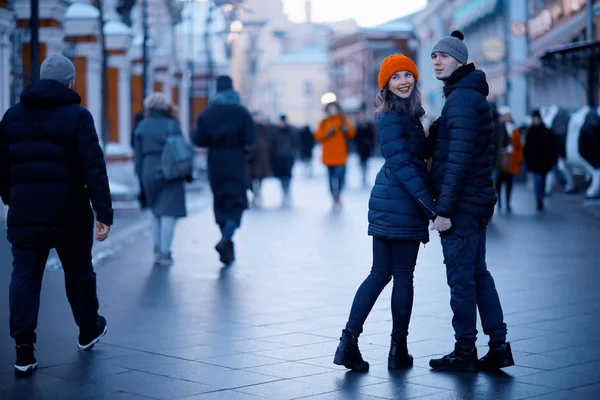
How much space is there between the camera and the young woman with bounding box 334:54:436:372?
762 centimetres

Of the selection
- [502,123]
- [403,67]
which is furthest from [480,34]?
[403,67]

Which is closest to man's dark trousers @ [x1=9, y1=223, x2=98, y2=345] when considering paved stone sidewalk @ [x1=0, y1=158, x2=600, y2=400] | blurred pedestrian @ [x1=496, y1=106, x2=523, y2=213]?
paved stone sidewalk @ [x1=0, y1=158, x2=600, y2=400]

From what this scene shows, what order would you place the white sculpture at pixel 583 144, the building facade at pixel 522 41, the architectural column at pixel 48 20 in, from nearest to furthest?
the architectural column at pixel 48 20 < the white sculpture at pixel 583 144 < the building facade at pixel 522 41

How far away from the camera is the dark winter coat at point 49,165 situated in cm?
791

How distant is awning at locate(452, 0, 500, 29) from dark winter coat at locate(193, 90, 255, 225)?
48.4 metres

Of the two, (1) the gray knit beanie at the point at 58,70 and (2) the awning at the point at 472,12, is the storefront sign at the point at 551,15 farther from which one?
(1) the gray knit beanie at the point at 58,70

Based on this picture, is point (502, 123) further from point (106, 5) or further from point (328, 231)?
point (106, 5)

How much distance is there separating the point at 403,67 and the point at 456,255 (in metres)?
1.08

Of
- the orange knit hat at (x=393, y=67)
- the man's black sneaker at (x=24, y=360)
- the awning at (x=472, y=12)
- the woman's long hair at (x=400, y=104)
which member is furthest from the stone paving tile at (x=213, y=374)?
the awning at (x=472, y=12)

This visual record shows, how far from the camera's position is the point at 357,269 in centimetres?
1346

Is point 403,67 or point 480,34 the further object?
point 480,34

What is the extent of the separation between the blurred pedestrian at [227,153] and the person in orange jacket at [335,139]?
31.4 ft

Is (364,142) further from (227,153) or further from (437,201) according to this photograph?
(437,201)

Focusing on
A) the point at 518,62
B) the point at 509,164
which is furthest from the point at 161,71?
the point at 518,62
